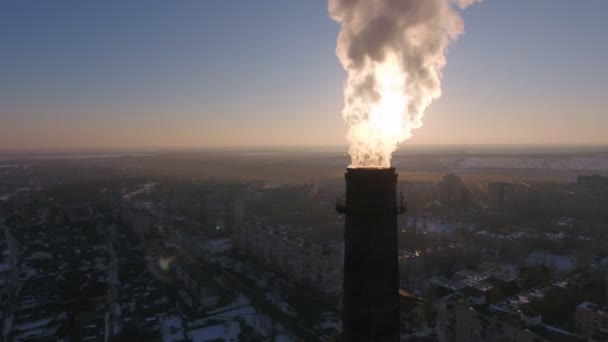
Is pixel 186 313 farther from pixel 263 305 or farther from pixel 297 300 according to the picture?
pixel 297 300

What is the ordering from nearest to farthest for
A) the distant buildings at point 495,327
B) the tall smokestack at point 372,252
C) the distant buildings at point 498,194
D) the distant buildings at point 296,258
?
1. the tall smokestack at point 372,252
2. the distant buildings at point 495,327
3. the distant buildings at point 296,258
4. the distant buildings at point 498,194

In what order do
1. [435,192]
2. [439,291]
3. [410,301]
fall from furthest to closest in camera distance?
[435,192]
[439,291]
[410,301]

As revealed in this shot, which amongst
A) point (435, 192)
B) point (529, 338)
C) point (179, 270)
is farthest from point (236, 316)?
point (435, 192)

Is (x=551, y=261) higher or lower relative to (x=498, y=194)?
lower

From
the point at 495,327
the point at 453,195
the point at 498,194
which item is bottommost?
the point at 495,327

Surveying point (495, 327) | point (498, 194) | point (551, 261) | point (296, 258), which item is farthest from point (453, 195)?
point (495, 327)

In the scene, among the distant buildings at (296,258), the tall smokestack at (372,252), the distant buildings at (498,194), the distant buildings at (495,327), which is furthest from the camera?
the distant buildings at (498,194)

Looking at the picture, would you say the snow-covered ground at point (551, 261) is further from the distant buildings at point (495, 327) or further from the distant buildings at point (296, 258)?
the distant buildings at point (296, 258)

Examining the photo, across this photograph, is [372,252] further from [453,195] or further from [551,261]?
[453,195]

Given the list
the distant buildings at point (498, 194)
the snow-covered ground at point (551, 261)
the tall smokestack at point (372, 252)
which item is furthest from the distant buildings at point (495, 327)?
the distant buildings at point (498, 194)
